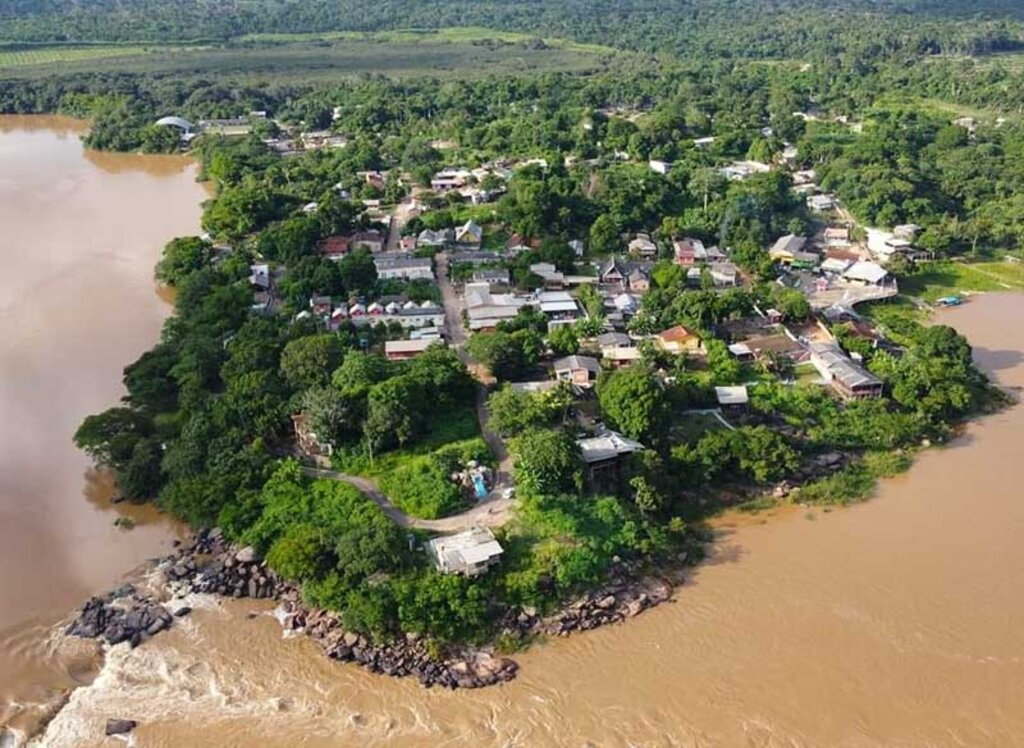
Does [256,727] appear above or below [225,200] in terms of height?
below

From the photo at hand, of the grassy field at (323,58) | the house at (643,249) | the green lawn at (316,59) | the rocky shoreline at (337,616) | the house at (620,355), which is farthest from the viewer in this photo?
the grassy field at (323,58)

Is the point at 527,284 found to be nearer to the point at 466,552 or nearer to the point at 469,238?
the point at 469,238

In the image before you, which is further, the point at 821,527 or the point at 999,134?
the point at 999,134

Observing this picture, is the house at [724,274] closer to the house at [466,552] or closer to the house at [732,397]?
the house at [732,397]

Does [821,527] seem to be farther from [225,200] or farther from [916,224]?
[225,200]

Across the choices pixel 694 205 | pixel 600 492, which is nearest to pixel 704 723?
pixel 600 492

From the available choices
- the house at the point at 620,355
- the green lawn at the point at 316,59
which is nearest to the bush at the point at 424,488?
the house at the point at 620,355

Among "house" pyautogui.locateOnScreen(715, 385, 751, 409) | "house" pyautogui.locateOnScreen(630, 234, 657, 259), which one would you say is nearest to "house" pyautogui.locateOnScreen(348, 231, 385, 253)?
"house" pyautogui.locateOnScreen(630, 234, 657, 259)
